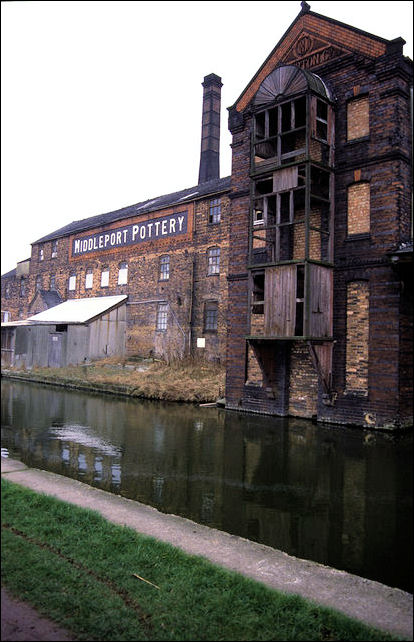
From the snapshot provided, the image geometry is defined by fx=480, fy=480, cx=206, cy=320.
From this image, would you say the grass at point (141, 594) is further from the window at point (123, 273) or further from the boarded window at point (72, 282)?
the boarded window at point (72, 282)

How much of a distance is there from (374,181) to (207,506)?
9759 millimetres

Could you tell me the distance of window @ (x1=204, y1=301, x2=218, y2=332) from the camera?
2141 cm

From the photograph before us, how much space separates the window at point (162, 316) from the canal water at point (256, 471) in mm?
10569

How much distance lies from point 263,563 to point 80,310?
24.1 meters

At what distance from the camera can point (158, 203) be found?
27.1m

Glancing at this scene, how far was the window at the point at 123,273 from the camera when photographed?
87.4ft

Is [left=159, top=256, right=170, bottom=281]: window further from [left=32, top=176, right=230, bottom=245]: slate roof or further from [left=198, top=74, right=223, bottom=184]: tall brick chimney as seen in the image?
[left=198, top=74, right=223, bottom=184]: tall brick chimney

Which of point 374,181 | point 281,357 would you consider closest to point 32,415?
point 281,357

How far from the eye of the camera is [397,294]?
11.6m

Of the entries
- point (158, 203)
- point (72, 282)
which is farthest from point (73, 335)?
point (158, 203)

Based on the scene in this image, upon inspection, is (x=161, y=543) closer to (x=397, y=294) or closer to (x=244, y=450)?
(x=244, y=450)

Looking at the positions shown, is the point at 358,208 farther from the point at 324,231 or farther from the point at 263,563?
the point at 263,563

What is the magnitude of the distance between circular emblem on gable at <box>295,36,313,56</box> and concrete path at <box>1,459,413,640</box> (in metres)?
13.8

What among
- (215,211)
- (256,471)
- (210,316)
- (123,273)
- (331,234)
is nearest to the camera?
(256,471)
